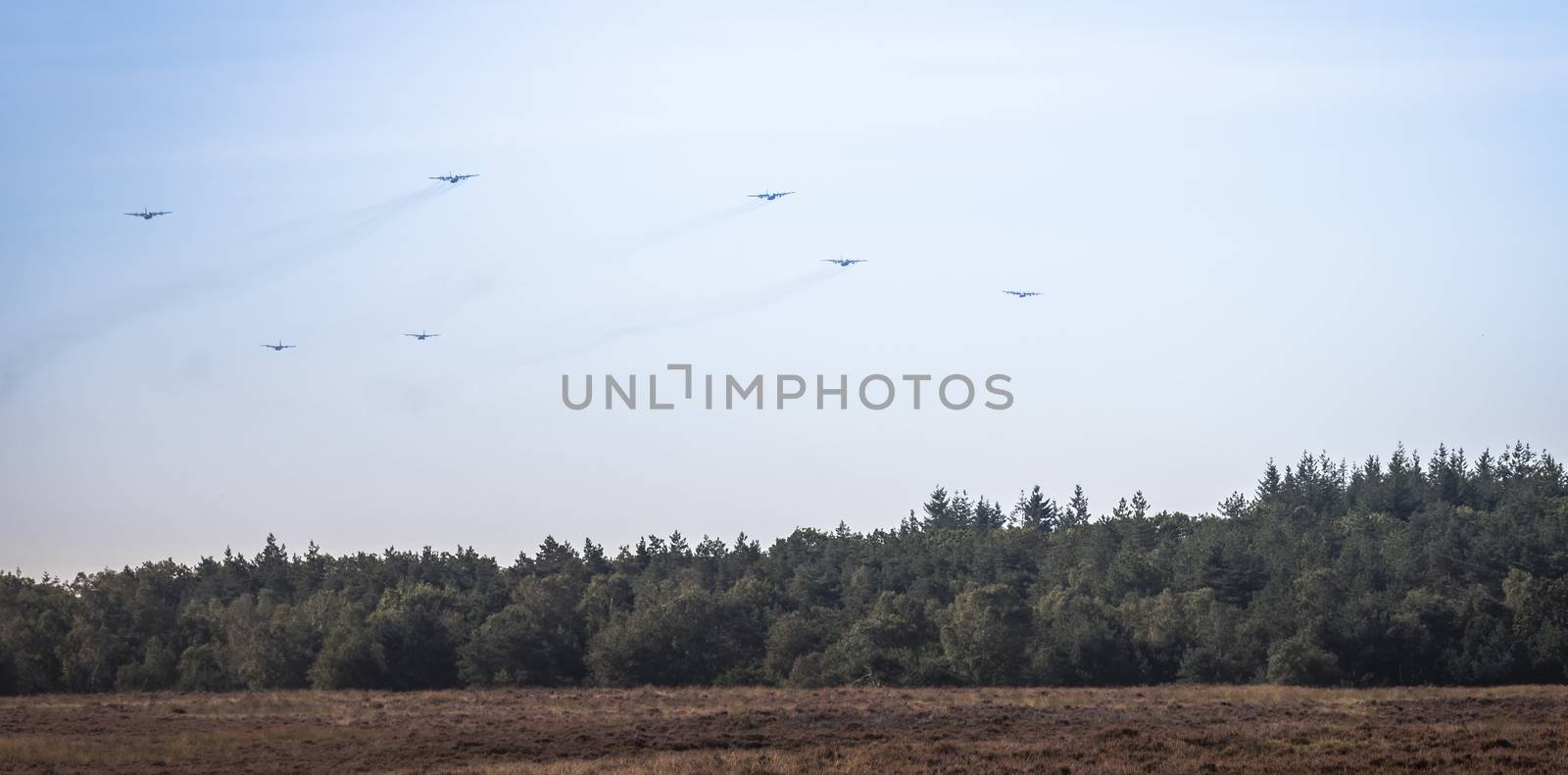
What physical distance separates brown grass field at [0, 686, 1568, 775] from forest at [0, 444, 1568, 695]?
30.4 ft

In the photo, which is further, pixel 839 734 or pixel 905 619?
pixel 905 619

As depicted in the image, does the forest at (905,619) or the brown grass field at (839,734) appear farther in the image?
the forest at (905,619)

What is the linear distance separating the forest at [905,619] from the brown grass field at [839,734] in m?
9.26

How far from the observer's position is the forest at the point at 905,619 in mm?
84062

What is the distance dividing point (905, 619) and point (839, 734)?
37.7 metres

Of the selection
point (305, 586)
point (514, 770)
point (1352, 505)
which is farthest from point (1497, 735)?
point (1352, 505)

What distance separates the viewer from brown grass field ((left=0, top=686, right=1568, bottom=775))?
46125 mm

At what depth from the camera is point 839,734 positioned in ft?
181

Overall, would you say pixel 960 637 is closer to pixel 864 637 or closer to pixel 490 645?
pixel 864 637

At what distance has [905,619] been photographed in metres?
92.5

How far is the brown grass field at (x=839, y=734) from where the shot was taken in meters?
46.1

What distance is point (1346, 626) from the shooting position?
83.2m

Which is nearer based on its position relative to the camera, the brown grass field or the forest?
the brown grass field

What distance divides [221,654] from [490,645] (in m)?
19.2
